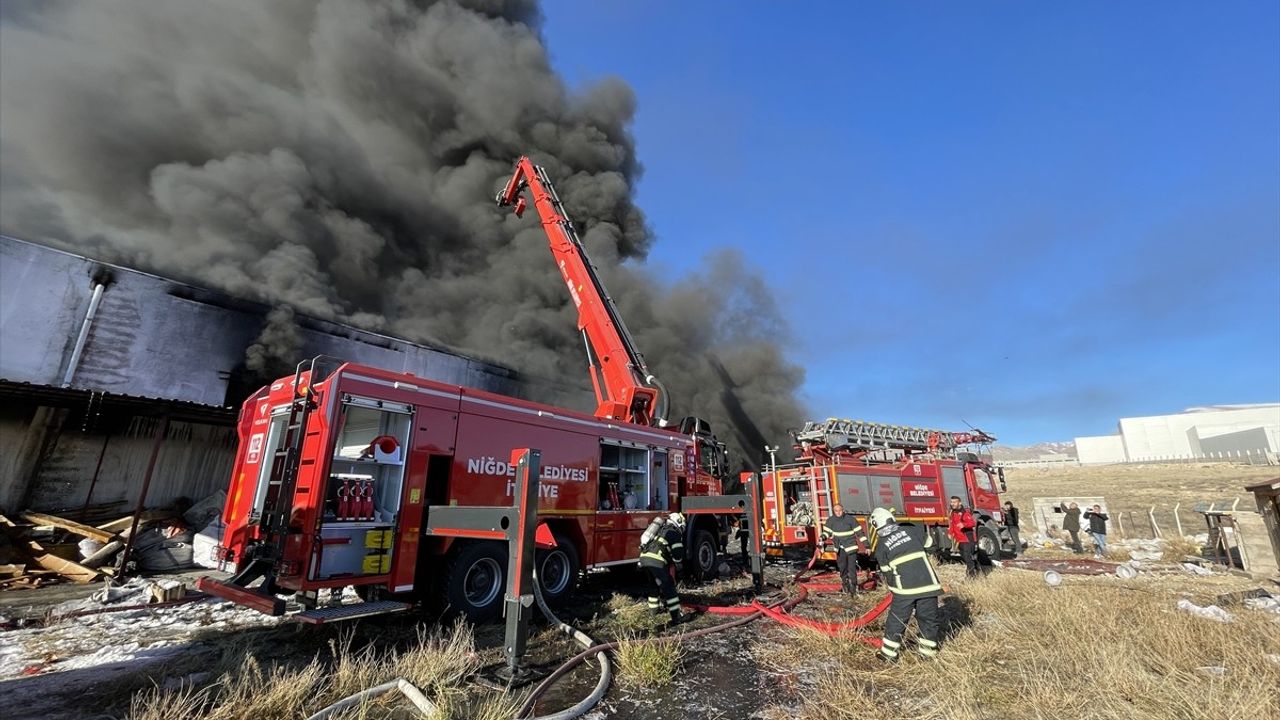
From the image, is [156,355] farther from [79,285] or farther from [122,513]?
[122,513]

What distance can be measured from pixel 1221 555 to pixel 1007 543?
3.57 meters

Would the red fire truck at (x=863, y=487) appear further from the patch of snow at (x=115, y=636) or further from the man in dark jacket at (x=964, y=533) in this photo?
the patch of snow at (x=115, y=636)

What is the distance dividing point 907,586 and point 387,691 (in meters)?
4.04

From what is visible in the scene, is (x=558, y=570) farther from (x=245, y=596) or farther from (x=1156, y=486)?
(x=1156, y=486)

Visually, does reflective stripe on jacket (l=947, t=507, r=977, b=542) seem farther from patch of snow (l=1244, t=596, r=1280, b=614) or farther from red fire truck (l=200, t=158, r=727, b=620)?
red fire truck (l=200, t=158, r=727, b=620)

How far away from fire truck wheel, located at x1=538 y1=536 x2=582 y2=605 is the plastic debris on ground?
6.35 metres

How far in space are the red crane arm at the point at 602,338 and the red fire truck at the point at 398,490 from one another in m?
1.73

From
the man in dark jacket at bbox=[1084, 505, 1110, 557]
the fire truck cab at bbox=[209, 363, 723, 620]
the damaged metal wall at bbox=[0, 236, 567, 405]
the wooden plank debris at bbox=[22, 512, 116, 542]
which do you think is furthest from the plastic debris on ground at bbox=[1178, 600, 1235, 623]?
the damaged metal wall at bbox=[0, 236, 567, 405]

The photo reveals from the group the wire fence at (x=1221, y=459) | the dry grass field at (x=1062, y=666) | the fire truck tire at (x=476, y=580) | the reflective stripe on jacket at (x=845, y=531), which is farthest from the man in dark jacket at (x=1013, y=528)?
the fire truck tire at (x=476, y=580)

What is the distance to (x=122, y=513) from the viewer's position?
10.3 metres

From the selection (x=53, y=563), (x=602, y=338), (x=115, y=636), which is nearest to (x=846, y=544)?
(x=602, y=338)

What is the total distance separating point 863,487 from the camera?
10336 millimetres

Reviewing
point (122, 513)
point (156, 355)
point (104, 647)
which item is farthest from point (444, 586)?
point (156, 355)

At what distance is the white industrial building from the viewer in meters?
60.1
